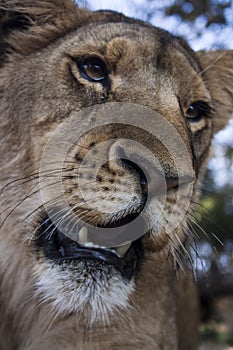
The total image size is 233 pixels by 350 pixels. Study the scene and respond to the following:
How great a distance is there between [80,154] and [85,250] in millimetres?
419

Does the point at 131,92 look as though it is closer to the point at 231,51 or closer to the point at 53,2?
the point at 53,2

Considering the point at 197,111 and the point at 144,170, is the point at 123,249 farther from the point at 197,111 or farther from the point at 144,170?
the point at 197,111

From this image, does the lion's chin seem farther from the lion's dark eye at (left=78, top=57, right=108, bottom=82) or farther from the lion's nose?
the lion's dark eye at (left=78, top=57, right=108, bottom=82)

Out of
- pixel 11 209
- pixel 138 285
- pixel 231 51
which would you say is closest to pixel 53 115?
pixel 11 209

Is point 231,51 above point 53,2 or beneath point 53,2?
above

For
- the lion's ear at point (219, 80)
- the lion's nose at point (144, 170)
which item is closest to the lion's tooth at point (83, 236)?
the lion's nose at point (144, 170)

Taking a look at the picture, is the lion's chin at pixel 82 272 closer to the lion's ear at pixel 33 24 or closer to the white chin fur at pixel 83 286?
the white chin fur at pixel 83 286

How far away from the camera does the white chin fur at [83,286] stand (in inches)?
102

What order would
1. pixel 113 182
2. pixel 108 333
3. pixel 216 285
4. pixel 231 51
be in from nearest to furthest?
pixel 113 182 < pixel 108 333 < pixel 231 51 < pixel 216 285

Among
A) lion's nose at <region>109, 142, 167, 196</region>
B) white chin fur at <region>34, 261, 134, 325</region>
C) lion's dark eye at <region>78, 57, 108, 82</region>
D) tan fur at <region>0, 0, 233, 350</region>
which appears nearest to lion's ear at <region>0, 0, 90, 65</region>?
tan fur at <region>0, 0, 233, 350</region>

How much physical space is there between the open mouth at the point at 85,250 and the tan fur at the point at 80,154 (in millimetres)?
37

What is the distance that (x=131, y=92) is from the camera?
2.85 m

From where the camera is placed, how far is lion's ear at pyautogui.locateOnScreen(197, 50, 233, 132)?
3846 mm

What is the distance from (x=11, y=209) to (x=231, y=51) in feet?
6.02
